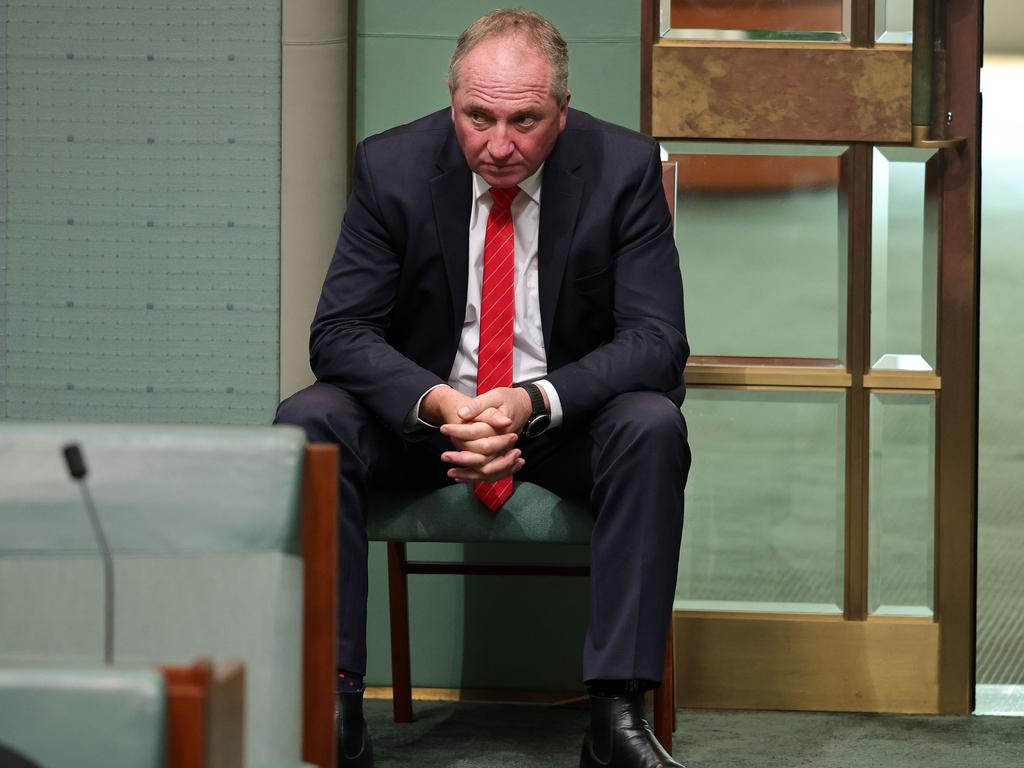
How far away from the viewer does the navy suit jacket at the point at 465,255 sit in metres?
2.18

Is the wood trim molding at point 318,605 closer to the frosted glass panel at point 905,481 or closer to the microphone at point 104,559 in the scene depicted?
the microphone at point 104,559

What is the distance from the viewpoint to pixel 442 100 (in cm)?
264

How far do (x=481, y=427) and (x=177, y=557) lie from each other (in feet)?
2.75

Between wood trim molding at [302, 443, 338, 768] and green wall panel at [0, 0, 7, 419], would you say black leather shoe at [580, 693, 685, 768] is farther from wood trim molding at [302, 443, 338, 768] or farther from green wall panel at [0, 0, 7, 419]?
green wall panel at [0, 0, 7, 419]

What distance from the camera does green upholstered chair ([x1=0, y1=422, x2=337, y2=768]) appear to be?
1.11m

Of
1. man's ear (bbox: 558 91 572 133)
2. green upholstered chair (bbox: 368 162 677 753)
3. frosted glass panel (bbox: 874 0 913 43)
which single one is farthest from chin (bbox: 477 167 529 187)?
frosted glass panel (bbox: 874 0 913 43)

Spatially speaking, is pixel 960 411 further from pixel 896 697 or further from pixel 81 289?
pixel 81 289

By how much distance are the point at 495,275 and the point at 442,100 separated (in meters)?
0.60

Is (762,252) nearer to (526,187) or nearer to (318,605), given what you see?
(526,187)

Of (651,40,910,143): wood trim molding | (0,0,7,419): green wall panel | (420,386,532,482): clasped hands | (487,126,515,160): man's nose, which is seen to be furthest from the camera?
(0,0,7,419): green wall panel

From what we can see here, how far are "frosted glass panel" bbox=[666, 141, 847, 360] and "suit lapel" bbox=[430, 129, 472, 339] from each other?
585mm

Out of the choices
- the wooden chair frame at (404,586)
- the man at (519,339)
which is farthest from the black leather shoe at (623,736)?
→ the wooden chair frame at (404,586)

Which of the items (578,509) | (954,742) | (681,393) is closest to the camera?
(578,509)

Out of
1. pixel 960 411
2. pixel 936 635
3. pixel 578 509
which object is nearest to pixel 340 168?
pixel 578 509
